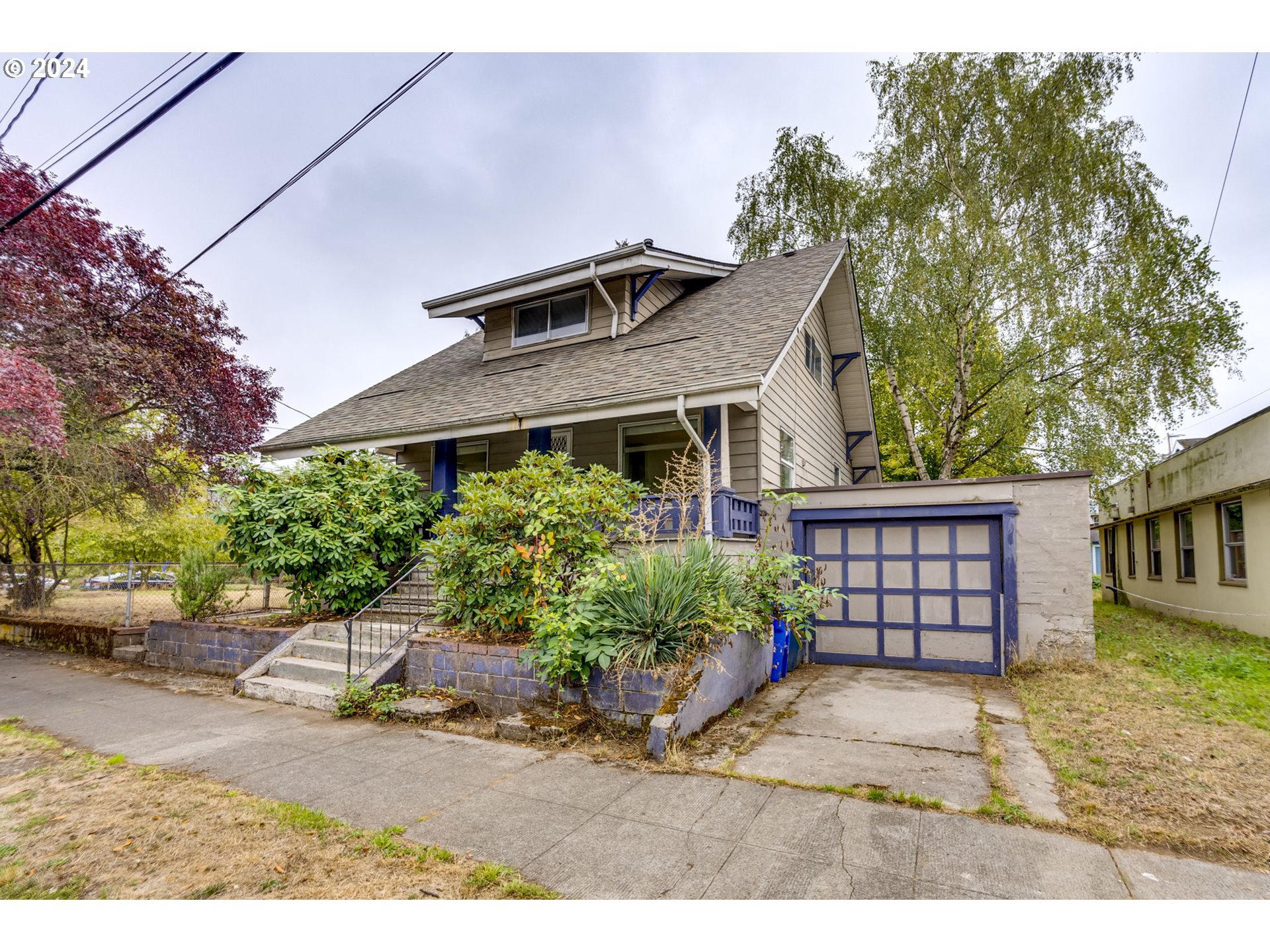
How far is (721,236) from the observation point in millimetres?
21922

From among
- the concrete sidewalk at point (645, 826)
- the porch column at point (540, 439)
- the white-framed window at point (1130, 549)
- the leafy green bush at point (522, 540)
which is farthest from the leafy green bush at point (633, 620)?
the white-framed window at point (1130, 549)

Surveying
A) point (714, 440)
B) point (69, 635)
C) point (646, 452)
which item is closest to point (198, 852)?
point (714, 440)

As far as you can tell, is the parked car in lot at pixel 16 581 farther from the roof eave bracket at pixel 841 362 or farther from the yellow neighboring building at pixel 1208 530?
the yellow neighboring building at pixel 1208 530

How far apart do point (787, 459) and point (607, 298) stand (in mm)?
4312

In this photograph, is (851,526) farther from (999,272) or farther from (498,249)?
(498,249)

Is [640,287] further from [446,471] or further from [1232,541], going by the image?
[1232,541]

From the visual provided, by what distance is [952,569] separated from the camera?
845 cm

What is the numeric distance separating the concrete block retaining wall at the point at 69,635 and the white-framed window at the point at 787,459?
10168mm

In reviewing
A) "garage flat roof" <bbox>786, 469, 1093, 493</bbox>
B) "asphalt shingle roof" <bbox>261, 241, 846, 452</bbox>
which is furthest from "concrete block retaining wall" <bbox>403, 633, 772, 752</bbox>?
"asphalt shingle roof" <bbox>261, 241, 846, 452</bbox>

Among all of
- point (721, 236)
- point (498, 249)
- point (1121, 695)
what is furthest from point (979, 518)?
point (721, 236)

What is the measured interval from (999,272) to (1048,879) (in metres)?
15.7

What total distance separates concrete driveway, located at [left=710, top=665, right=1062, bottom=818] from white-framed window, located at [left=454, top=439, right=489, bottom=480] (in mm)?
7487

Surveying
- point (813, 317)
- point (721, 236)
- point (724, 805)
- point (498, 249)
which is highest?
point (721, 236)

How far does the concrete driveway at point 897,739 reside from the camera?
4.21 metres
